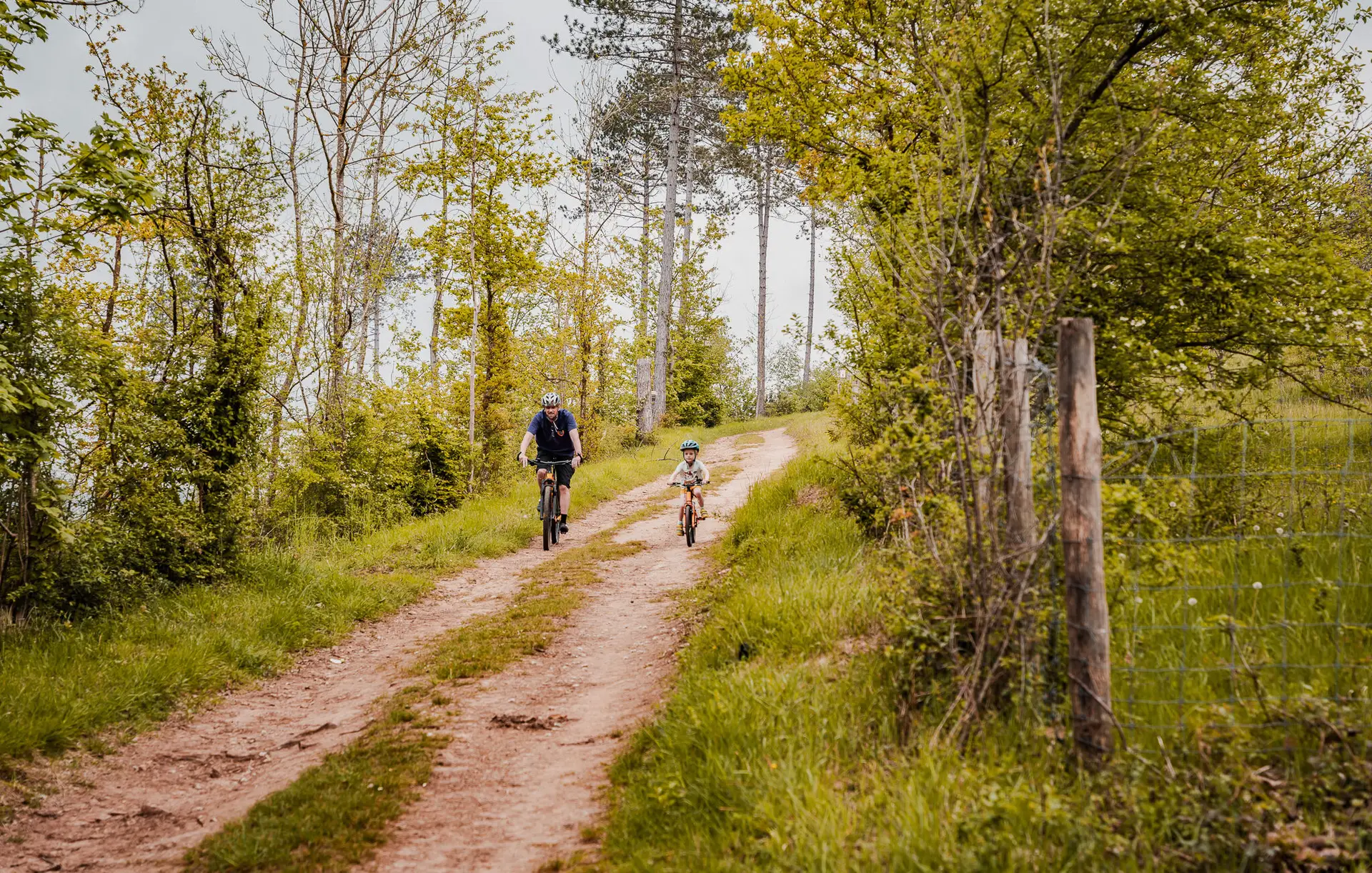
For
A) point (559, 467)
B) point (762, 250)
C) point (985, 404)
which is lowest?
point (559, 467)

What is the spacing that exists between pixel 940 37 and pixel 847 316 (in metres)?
3.01

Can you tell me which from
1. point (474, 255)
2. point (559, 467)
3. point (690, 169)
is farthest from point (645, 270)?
point (559, 467)

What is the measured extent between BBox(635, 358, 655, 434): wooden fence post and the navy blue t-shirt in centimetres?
1329

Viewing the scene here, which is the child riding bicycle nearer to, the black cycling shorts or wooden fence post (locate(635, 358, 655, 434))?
the black cycling shorts

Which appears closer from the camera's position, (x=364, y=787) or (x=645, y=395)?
(x=364, y=787)

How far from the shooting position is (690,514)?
1083cm

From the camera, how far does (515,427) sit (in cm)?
1709

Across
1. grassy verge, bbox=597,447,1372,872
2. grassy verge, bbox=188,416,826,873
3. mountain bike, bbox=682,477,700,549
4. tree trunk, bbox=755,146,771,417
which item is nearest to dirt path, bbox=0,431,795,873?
grassy verge, bbox=188,416,826,873

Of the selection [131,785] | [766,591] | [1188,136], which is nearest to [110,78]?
[131,785]

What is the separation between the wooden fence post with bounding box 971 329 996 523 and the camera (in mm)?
3709

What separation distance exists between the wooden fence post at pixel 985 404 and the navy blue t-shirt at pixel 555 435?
26.0ft

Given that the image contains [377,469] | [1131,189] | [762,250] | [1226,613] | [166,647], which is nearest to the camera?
[1226,613]

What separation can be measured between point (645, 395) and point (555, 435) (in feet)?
51.8

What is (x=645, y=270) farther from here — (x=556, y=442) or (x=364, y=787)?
(x=364, y=787)
